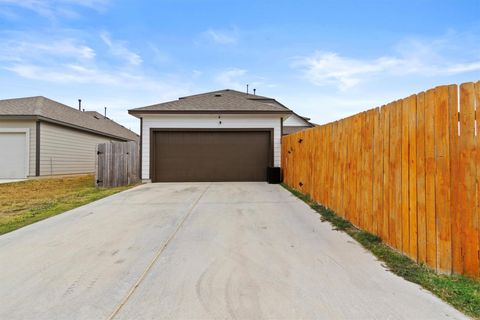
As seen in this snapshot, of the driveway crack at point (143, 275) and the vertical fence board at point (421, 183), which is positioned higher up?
the vertical fence board at point (421, 183)

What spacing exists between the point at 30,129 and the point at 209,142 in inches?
381

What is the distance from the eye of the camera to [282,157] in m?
11.9

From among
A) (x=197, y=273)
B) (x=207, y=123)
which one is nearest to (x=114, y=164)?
(x=207, y=123)

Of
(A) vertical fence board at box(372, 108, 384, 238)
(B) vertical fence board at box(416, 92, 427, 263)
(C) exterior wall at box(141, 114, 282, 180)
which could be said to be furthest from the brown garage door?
(B) vertical fence board at box(416, 92, 427, 263)

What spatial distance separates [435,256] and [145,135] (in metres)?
11.6

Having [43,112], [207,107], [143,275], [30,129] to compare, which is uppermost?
[43,112]

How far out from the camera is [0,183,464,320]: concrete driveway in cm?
221

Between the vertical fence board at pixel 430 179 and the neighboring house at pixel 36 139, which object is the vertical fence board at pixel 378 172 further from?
the neighboring house at pixel 36 139

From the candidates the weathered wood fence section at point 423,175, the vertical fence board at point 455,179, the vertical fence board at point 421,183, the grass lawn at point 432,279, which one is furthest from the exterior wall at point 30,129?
the vertical fence board at point 455,179

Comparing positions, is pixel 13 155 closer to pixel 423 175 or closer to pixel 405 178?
pixel 405 178

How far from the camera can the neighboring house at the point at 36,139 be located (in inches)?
547

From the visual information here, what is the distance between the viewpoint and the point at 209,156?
12344 mm

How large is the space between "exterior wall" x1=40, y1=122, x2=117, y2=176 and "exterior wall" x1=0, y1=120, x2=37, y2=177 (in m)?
0.34

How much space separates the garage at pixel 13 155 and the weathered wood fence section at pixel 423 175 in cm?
1615
